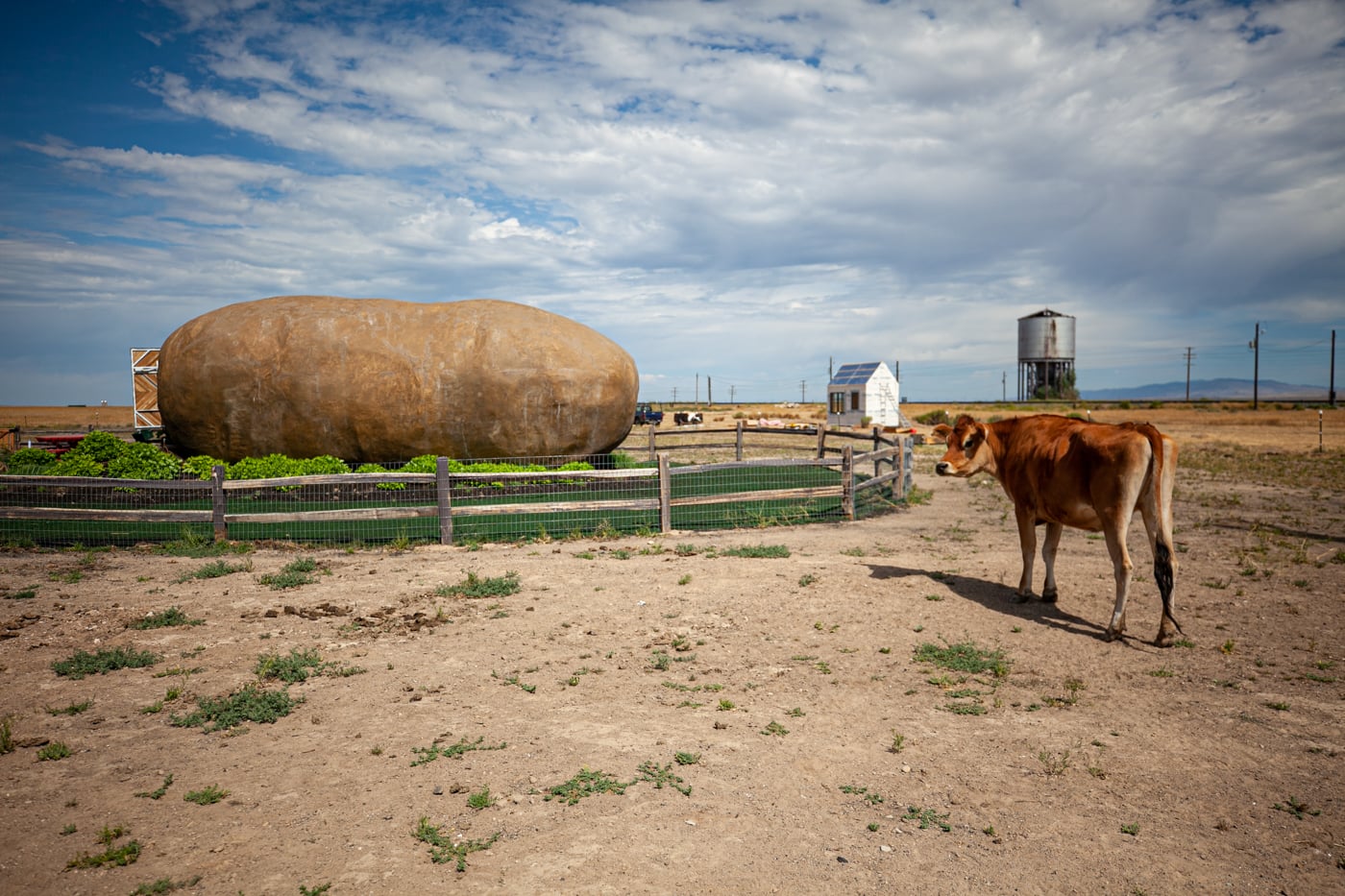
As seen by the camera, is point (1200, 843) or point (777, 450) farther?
point (777, 450)

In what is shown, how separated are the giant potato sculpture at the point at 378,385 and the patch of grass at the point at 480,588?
7.03 m

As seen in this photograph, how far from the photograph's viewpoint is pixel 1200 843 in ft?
12.5

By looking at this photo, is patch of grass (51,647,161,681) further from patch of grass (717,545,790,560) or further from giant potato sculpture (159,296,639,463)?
giant potato sculpture (159,296,639,463)

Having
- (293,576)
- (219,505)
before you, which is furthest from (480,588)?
(219,505)

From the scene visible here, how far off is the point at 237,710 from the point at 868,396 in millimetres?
36294

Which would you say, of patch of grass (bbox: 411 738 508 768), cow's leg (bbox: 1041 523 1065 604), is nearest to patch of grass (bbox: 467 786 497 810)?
patch of grass (bbox: 411 738 508 768)

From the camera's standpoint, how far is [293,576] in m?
8.93

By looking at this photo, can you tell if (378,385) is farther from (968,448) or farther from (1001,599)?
(1001,599)

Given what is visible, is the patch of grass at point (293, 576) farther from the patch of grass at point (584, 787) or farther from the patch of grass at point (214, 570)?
the patch of grass at point (584, 787)

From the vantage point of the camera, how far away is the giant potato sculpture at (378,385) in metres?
15.3

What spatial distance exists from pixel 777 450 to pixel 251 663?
22.4 metres

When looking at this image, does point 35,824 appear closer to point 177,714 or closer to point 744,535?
point 177,714

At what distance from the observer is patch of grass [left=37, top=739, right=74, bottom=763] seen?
4.75m

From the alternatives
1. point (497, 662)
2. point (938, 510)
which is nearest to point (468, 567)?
point (497, 662)
